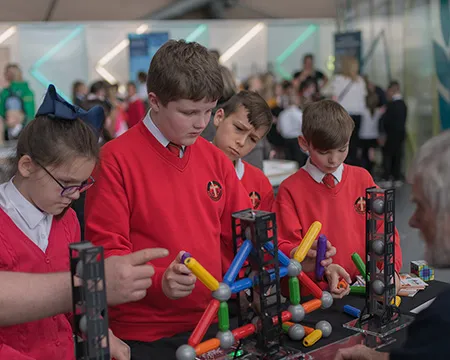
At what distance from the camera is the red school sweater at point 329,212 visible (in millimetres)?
2070

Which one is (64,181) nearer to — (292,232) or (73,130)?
(73,130)

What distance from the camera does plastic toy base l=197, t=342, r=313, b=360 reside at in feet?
4.75

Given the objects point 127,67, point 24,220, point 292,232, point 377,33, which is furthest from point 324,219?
point 127,67

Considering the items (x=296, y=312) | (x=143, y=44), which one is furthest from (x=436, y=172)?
(x=143, y=44)

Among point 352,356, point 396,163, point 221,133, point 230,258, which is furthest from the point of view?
point 396,163

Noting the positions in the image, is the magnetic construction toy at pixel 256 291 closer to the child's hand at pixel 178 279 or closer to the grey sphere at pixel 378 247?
the child's hand at pixel 178 279

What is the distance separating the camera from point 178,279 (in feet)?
4.40

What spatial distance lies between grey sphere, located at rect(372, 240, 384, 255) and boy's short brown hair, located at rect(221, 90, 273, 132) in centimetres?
82

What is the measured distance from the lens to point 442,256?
118cm

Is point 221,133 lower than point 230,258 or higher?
higher

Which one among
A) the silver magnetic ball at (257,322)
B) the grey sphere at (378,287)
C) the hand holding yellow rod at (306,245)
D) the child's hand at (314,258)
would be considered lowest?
the silver magnetic ball at (257,322)

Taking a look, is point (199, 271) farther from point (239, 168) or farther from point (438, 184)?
point (239, 168)

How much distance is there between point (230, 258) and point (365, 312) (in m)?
0.44

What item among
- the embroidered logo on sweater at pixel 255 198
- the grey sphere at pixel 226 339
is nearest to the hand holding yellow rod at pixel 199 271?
the grey sphere at pixel 226 339
